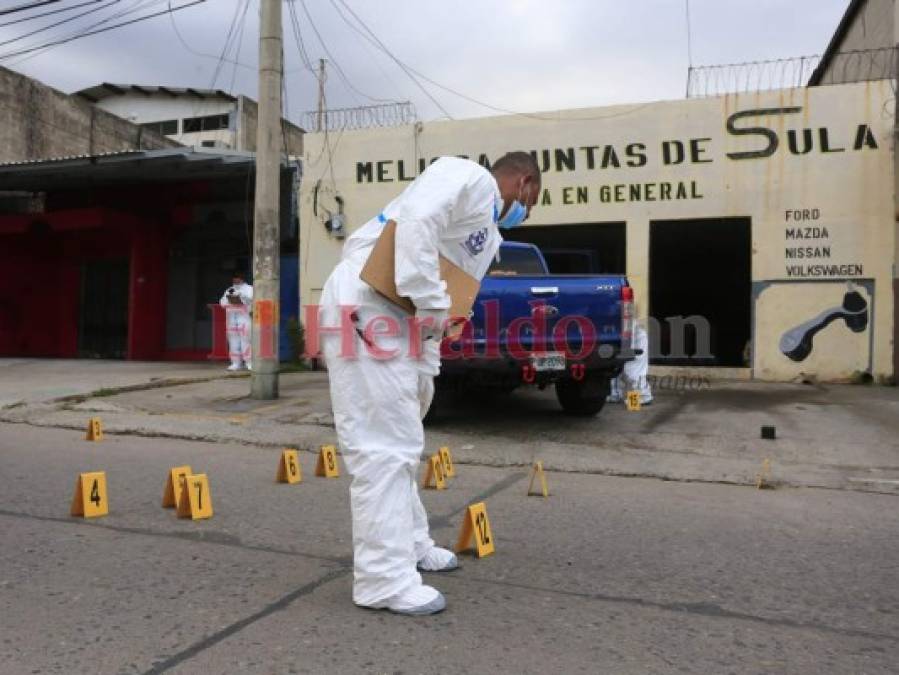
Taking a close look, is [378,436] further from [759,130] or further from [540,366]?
[759,130]

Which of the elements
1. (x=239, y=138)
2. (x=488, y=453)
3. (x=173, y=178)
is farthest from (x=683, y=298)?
(x=239, y=138)

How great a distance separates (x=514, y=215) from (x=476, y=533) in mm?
1586

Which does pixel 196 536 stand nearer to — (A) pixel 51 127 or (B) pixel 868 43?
(B) pixel 868 43

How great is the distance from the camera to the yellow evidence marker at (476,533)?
13.4 feet

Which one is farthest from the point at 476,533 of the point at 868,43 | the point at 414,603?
the point at 868,43

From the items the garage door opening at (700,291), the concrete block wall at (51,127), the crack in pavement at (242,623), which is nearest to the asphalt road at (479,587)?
the crack in pavement at (242,623)

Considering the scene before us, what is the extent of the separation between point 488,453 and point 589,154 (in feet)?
28.9

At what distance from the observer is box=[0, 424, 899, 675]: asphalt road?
288 centimetres

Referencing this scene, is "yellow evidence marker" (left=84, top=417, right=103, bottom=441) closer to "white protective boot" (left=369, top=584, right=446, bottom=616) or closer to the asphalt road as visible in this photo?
the asphalt road

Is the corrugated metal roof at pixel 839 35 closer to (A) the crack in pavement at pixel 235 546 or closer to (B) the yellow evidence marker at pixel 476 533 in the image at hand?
(A) the crack in pavement at pixel 235 546

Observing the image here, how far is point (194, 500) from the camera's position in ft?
15.8

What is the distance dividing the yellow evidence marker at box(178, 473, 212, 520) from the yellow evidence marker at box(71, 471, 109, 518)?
48 centimetres

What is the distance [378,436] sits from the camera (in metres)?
3.25

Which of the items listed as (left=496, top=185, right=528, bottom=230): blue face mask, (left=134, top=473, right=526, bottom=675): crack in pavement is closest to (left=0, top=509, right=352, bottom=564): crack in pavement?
(left=134, top=473, right=526, bottom=675): crack in pavement
